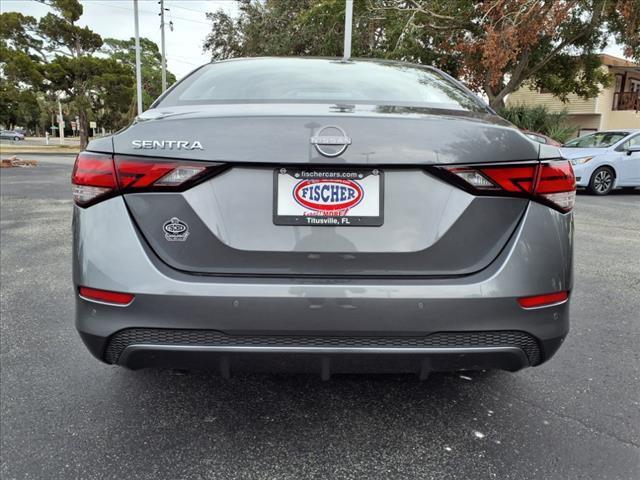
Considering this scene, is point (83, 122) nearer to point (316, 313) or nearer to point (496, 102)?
point (496, 102)

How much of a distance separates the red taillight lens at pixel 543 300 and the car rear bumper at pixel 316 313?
2 centimetres

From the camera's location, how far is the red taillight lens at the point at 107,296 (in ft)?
5.53

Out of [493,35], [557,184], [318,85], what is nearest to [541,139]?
[557,184]

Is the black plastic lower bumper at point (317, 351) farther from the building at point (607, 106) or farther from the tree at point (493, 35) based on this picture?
the building at point (607, 106)

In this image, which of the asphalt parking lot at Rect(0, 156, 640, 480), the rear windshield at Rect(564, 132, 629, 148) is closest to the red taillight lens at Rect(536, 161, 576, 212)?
the asphalt parking lot at Rect(0, 156, 640, 480)

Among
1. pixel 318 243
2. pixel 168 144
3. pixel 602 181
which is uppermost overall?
pixel 168 144

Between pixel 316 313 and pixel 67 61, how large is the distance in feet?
125

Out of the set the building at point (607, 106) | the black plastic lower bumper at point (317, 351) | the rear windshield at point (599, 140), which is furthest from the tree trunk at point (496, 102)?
the black plastic lower bumper at point (317, 351)

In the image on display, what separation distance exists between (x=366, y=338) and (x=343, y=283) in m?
0.20

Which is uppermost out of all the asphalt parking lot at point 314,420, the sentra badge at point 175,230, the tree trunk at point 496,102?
the tree trunk at point 496,102

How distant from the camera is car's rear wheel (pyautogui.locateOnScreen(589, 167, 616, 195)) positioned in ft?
36.8

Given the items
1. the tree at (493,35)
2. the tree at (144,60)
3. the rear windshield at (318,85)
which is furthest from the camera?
the tree at (144,60)

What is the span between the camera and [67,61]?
33.8 meters

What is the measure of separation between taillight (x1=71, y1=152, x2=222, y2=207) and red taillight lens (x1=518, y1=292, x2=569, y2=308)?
1.10 meters
